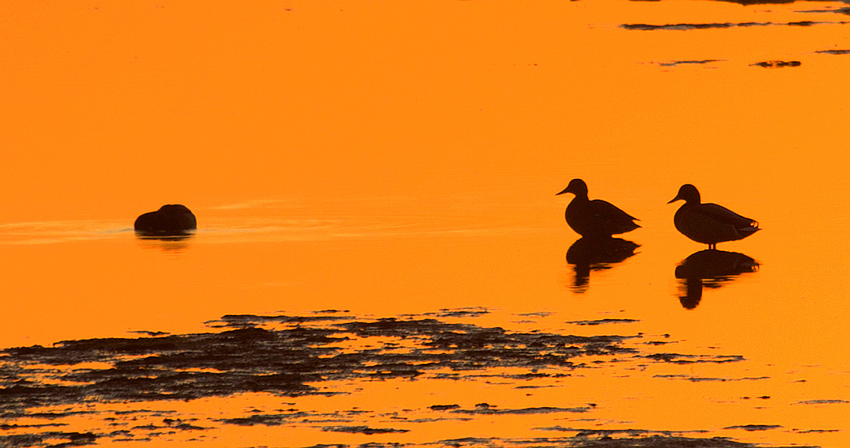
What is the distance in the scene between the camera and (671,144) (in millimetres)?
25828

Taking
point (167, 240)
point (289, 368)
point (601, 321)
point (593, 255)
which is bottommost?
point (289, 368)

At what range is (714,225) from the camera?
17.2 metres

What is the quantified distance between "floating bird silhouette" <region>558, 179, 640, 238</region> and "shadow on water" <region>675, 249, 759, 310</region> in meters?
1.29

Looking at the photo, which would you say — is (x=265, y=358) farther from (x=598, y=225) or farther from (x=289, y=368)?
(x=598, y=225)

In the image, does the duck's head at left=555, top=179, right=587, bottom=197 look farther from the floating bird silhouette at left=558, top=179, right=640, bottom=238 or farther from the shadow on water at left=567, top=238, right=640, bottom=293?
the shadow on water at left=567, top=238, right=640, bottom=293

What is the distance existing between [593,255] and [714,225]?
1343mm

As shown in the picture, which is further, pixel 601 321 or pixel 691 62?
pixel 691 62

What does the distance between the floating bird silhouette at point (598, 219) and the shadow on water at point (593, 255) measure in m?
0.13

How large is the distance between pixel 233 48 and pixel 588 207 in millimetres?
24291

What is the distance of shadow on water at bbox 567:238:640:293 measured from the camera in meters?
15.3

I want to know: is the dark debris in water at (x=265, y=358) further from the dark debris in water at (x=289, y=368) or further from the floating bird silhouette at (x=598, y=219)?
the floating bird silhouette at (x=598, y=219)

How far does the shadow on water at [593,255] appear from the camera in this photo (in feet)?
50.2

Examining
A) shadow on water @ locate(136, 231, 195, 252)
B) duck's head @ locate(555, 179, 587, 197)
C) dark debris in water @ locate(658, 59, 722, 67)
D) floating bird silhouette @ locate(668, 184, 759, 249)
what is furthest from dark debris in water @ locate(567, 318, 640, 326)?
dark debris in water @ locate(658, 59, 722, 67)

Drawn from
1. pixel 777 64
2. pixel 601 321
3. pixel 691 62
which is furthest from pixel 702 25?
pixel 601 321
